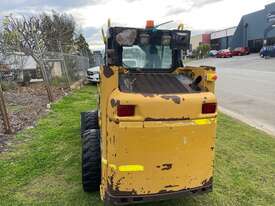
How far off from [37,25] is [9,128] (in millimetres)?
19086

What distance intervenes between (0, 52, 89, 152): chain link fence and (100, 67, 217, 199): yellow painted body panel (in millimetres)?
4006

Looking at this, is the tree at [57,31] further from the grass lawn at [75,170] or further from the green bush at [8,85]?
the grass lawn at [75,170]

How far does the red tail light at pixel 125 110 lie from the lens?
3473 millimetres

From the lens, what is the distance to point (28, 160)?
6035 mm

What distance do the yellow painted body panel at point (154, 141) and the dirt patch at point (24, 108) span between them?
3661 millimetres

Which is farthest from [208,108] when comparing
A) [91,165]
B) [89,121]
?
[89,121]

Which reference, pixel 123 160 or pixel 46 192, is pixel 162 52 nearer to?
pixel 123 160

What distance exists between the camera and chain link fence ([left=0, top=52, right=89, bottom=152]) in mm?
9902

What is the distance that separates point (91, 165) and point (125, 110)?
1302mm

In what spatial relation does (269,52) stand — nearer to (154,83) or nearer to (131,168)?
(154,83)

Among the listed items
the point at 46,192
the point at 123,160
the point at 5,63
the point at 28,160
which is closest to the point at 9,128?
the point at 28,160

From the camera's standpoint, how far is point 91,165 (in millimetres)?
4492

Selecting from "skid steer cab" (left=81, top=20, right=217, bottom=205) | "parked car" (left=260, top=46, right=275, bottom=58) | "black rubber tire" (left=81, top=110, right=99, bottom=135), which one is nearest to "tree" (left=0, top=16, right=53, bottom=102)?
"black rubber tire" (left=81, top=110, right=99, bottom=135)

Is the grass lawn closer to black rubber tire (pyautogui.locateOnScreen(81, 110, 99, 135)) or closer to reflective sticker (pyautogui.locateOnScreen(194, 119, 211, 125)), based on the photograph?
black rubber tire (pyautogui.locateOnScreen(81, 110, 99, 135))
